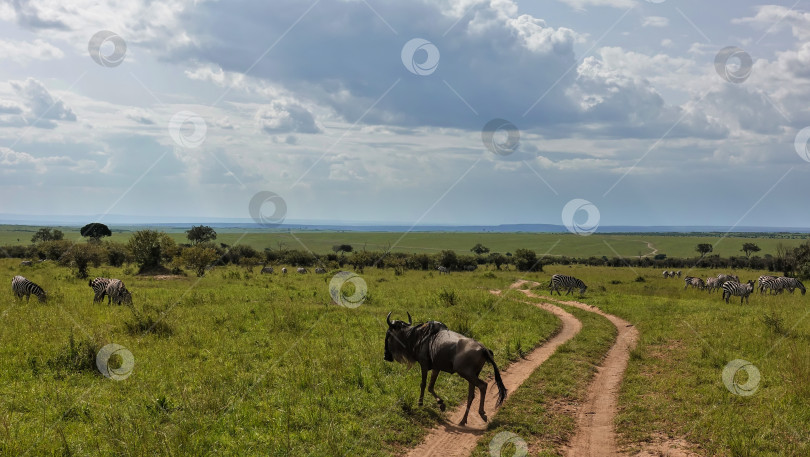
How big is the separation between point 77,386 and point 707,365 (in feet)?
55.2

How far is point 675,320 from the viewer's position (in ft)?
70.8

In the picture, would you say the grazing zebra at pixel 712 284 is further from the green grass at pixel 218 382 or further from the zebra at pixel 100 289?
the zebra at pixel 100 289

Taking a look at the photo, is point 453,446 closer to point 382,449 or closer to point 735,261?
point 382,449

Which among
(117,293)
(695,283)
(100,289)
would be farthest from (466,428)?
(695,283)

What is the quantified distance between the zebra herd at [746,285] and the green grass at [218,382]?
1869cm

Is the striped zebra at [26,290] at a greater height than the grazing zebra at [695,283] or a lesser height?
greater

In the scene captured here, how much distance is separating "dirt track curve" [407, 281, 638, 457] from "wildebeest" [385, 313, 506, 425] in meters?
0.50

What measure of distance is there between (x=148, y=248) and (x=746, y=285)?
48400mm

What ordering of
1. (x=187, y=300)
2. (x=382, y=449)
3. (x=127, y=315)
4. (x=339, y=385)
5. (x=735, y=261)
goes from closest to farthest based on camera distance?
(x=382, y=449)
(x=339, y=385)
(x=127, y=315)
(x=187, y=300)
(x=735, y=261)

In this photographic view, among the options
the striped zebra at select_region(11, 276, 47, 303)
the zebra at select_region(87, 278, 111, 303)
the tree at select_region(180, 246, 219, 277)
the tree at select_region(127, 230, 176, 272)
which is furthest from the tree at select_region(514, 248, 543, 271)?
the striped zebra at select_region(11, 276, 47, 303)

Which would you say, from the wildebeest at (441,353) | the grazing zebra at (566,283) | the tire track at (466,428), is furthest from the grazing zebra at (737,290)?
the wildebeest at (441,353)

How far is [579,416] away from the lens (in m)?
10.4

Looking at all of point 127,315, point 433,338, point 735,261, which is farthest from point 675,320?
A: point 735,261

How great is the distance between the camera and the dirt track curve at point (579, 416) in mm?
8672
